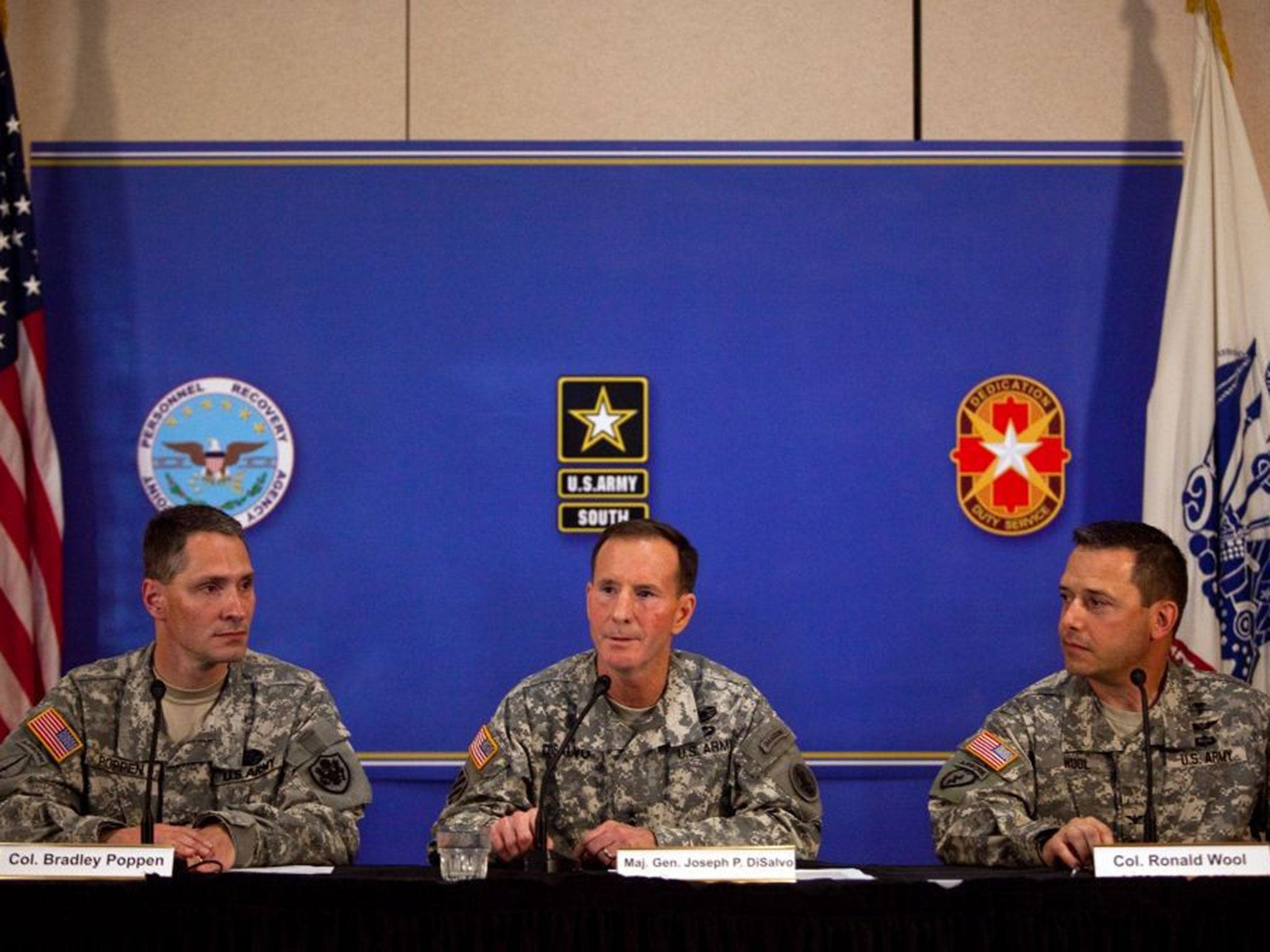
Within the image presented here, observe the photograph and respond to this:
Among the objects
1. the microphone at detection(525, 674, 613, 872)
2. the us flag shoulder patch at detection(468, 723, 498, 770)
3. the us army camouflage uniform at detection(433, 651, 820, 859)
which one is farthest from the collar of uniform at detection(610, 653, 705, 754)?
the microphone at detection(525, 674, 613, 872)

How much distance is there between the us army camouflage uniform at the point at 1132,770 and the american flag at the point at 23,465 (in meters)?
2.43

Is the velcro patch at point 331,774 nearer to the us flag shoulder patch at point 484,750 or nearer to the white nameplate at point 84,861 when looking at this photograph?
the us flag shoulder patch at point 484,750

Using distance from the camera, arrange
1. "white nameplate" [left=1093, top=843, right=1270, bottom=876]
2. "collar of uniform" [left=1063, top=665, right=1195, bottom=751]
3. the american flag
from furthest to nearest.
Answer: the american flag, "collar of uniform" [left=1063, top=665, right=1195, bottom=751], "white nameplate" [left=1093, top=843, right=1270, bottom=876]

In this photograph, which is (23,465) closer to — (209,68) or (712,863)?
(209,68)

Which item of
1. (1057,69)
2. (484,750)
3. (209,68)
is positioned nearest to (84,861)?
(484,750)

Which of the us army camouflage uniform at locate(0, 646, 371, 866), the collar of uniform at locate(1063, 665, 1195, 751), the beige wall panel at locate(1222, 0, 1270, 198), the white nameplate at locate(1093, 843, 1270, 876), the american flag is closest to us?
the white nameplate at locate(1093, 843, 1270, 876)

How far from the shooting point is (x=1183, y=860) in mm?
2326

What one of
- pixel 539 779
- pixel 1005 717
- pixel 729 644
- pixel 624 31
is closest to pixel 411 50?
pixel 624 31

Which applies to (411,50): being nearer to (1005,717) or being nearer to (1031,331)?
(1031,331)

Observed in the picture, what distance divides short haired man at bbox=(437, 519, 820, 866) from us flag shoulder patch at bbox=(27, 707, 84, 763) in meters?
0.77

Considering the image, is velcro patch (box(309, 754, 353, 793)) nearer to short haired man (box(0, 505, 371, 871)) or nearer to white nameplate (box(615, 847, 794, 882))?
short haired man (box(0, 505, 371, 871))

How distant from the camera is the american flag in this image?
157 inches

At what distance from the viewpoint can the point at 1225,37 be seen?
14.3ft

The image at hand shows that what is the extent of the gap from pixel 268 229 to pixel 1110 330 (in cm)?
242
